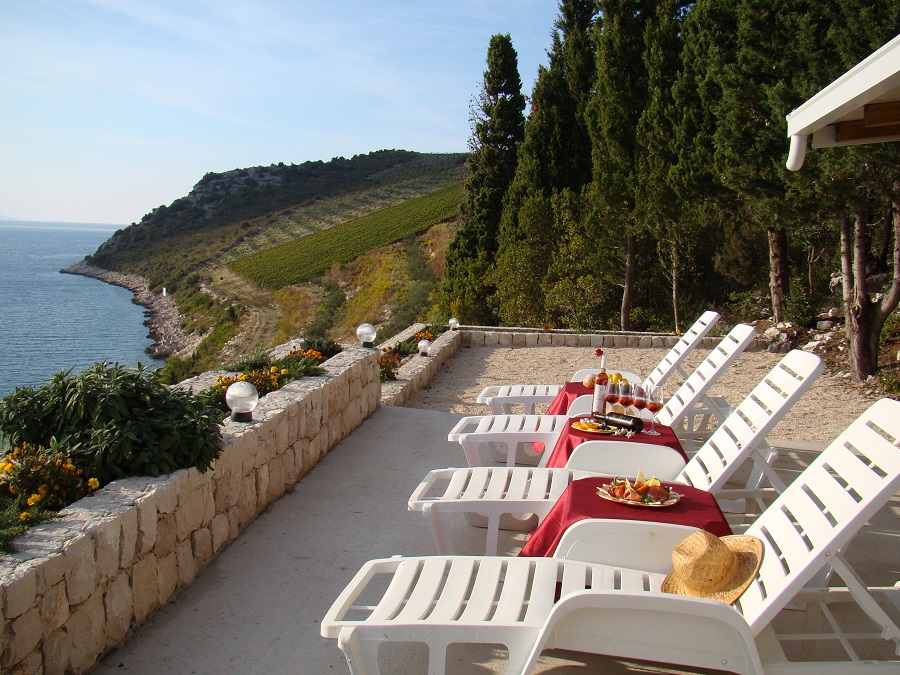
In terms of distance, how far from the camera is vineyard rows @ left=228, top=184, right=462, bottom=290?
141 feet

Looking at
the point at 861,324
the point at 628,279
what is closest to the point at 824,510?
the point at 861,324

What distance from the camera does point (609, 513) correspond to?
2842mm

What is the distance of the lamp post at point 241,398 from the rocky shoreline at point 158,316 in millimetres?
30715

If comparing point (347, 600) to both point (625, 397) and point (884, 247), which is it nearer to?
point (625, 397)

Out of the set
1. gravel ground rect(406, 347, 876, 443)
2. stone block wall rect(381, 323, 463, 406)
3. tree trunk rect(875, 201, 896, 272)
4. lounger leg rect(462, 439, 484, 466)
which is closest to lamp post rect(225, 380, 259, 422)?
lounger leg rect(462, 439, 484, 466)

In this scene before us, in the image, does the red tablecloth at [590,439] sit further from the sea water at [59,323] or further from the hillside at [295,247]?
the hillside at [295,247]

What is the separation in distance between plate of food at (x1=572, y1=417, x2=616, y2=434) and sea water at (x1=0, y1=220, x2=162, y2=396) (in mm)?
2303

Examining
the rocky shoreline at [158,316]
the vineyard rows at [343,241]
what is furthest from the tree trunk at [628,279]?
the vineyard rows at [343,241]

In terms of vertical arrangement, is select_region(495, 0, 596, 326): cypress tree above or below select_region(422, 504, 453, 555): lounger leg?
above

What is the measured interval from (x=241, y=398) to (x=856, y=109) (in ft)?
12.3

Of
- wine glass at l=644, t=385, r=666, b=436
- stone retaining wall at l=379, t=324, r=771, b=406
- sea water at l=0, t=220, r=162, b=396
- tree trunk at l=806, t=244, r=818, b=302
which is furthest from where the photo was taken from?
sea water at l=0, t=220, r=162, b=396

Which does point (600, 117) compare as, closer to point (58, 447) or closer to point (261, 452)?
point (261, 452)

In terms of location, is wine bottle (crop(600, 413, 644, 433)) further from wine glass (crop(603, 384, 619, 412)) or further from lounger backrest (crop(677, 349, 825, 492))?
lounger backrest (crop(677, 349, 825, 492))

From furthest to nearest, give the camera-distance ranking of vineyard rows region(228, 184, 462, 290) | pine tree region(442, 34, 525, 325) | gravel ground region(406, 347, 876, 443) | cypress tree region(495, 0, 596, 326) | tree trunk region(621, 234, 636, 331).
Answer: vineyard rows region(228, 184, 462, 290), pine tree region(442, 34, 525, 325), cypress tree region(495, 0, 596, 326), tree trunk region(621, 234, 636, 331), gravel ground region(406, 347, 876, 443)
